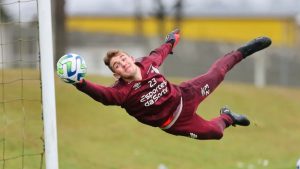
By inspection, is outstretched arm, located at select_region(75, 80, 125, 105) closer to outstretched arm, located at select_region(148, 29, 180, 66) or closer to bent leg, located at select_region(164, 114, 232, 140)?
outstretched arm, located at select_region(148, 29, 180, 66)

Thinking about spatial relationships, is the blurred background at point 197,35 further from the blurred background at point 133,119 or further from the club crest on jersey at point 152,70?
the club crest on jersey at point 152,70

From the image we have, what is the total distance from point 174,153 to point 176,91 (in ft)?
22.8

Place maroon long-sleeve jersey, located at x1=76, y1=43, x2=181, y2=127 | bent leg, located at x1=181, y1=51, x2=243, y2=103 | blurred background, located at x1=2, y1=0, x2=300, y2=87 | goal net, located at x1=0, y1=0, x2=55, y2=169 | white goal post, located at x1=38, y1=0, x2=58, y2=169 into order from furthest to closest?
blurred background, located at x1=2, y1=0, x2=300, y2=87
goal net, located at x1=0, y1=0, x2=55, y2=169
bent leg, located at x1=181, y1=51, x2=243, y2=103
white goal post, located at x1=38, y1=0, x2=58, y2=169
maroon long-sleeve jersey, located at x1=76, y1=43, x2=181, y2=127

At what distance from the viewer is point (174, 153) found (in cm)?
1523

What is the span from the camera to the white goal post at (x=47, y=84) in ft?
26.8

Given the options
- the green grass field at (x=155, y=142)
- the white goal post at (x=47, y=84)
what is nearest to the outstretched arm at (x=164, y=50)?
the white goal post at (x=47, y=84)

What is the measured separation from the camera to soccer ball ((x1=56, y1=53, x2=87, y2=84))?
7336mm

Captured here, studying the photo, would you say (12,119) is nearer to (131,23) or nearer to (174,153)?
(174,153)

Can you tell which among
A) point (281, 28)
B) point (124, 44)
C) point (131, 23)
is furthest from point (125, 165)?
point (131, 23)

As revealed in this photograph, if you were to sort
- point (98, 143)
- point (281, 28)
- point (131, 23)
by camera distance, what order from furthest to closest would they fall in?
1. point (131, 23)
2. point (281, 28)
3. point (98, 143)

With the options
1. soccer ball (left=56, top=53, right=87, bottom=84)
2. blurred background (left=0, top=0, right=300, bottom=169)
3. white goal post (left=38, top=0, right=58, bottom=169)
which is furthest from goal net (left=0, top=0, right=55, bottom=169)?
soccer ball (left=56, top=53, right=87, bottom=84)

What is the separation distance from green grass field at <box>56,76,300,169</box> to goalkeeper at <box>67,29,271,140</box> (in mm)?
4330

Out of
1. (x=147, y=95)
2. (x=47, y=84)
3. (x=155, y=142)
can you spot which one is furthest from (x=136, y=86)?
(x=155, y=142)

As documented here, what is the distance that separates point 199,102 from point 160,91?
2.42 ft
